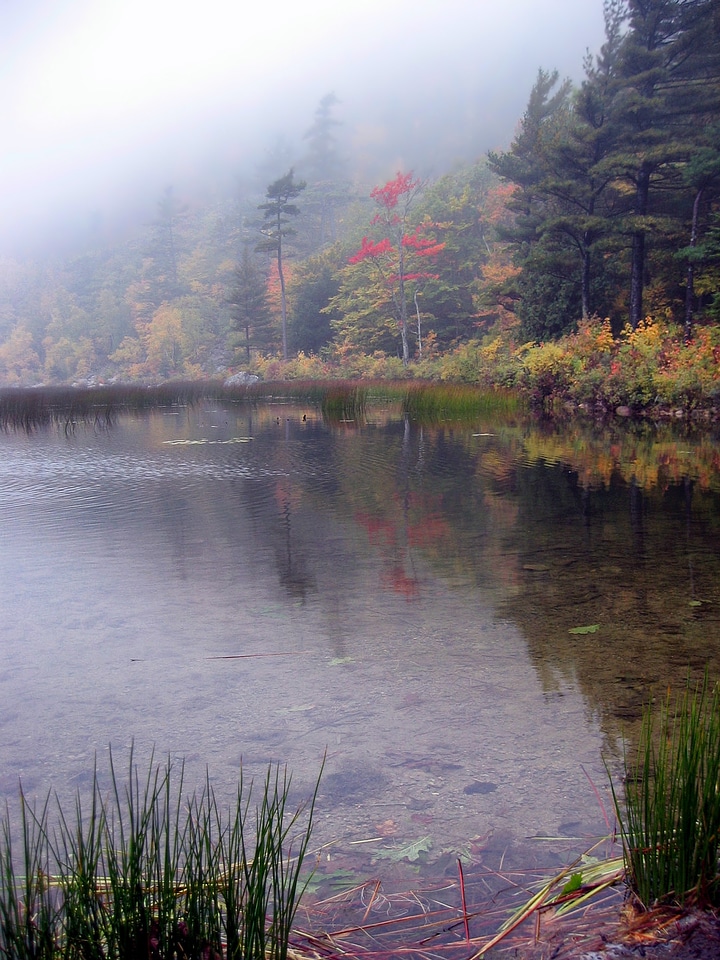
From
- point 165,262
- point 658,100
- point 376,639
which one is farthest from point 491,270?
point 165,262

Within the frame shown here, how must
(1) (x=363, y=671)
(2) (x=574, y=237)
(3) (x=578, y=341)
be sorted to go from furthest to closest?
(2) (x=574, y=237), (3) (x=578, y=341), (1) (x=363, y=671)

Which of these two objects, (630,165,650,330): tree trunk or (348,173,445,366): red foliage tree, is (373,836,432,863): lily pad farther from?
(348,173,445,366): red foliage tree

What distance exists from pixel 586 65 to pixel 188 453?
83.3 ft

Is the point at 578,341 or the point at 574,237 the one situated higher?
the point at 574,237

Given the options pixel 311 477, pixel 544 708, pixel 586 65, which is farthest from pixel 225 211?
pixel 544 708

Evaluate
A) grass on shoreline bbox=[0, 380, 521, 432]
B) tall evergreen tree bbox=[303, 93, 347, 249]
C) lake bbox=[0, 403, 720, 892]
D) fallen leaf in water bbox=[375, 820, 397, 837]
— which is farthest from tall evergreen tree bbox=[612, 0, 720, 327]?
tall evergreen tree bbox=[303, 93, 347, 249]

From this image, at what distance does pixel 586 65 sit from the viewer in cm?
2847

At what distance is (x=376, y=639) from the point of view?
3637mm

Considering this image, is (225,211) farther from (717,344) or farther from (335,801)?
(335,801)

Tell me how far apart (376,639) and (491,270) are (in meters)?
33.9

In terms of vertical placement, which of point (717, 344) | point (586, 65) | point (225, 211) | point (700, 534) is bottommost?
point (700, 534)

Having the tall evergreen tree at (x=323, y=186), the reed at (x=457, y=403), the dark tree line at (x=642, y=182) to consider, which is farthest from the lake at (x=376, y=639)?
the tall evergreen tree at (x=323, y=186)

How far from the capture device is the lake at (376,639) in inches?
90.5

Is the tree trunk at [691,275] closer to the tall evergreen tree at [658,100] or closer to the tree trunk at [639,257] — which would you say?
the tall evergreen tree at [658,100]
